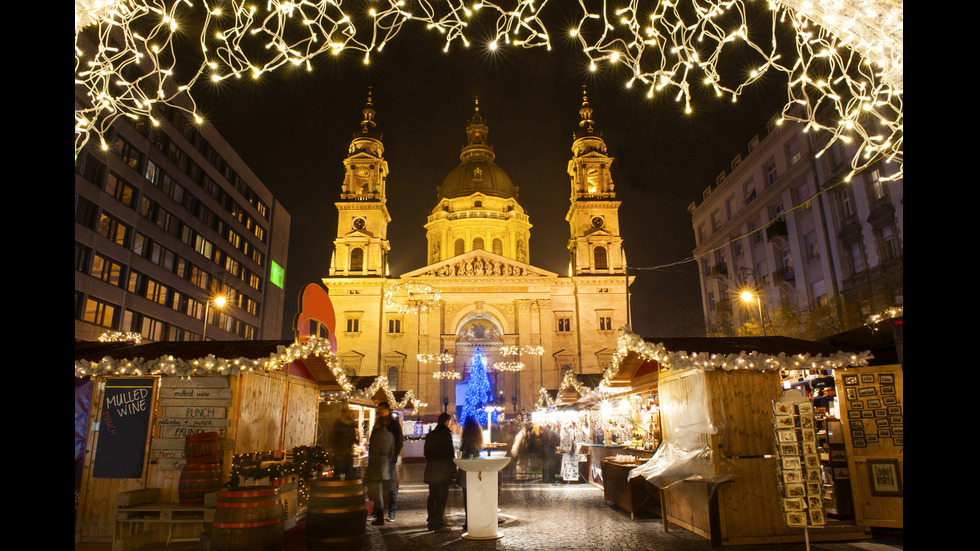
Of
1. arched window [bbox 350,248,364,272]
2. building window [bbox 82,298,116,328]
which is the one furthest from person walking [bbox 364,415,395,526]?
arched window [bbox 350,248,364,272]

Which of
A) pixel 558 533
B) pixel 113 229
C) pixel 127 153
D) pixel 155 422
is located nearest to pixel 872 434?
pixel 558 533

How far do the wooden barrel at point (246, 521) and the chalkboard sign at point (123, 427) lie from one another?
3084 millimetres

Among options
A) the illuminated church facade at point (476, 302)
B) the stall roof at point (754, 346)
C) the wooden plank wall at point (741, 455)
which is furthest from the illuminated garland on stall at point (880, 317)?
the illuminated church facade at point (476, 302)

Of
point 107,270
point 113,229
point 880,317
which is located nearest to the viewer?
point 880,317

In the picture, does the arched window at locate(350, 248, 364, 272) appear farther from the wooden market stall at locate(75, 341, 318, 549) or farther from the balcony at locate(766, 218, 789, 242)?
the wooden market stall at locate(75, 341, 318, 549)

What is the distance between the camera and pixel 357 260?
4738cm

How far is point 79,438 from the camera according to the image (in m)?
8.79

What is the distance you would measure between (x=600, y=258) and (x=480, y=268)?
10537 millimetres

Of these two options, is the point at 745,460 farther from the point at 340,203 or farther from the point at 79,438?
the point at 340,203

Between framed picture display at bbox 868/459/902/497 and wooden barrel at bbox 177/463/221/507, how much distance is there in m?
9.91

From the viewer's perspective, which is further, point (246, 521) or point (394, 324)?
point (394, 324)

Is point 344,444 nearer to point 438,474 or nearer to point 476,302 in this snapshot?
point 438,474

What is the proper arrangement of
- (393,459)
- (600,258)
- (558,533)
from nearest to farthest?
(558,533) → (393,459) → (600,258)
